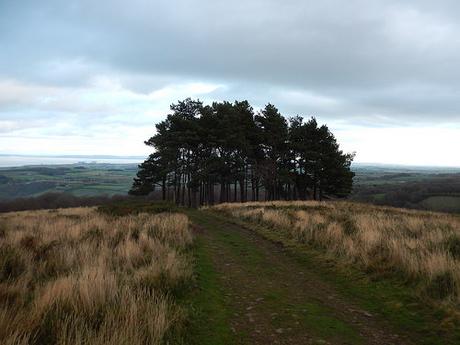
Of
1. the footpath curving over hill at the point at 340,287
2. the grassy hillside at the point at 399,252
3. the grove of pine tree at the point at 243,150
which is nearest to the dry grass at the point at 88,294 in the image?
the footpath curving over hill at the point at 340,287

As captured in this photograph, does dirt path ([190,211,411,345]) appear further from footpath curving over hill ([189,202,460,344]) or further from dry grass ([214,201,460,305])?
dry grass ([214,201,460,305])

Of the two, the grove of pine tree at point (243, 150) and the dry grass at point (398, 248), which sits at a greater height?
the grove of pine tree at point (243, 150)

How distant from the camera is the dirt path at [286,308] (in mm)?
5797

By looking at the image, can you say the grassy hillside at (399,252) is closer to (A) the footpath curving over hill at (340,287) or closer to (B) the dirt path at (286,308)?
(A) the footpath curving over hill at (340,287)

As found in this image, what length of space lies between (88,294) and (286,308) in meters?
3.47

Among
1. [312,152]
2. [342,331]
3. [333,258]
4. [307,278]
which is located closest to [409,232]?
[333,258]

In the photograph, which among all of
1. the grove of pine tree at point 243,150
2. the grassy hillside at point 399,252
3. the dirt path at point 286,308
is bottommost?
the dirt path at point 286,308

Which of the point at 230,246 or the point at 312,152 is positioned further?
the point at 312,152

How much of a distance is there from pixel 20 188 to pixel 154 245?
165 meters

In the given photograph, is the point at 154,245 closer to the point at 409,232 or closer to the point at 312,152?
the point at 409,232

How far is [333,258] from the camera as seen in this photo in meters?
11.0

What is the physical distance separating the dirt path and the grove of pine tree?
121 feet

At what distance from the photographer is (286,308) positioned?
7.04m

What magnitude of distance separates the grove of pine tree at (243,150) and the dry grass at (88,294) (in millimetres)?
37951
